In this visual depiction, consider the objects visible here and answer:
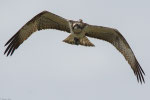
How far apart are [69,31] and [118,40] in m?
1.70

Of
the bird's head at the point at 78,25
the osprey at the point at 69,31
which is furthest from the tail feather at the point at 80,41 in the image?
the bird's head at the point at 78,25

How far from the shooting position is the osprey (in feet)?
65.3

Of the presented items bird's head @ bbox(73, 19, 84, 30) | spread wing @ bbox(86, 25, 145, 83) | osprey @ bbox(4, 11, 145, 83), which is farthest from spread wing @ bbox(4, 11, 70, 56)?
spread wing @ bbox(86, 25, 145, 83)

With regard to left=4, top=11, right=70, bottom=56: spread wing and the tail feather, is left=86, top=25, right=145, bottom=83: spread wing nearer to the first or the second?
the tail feather

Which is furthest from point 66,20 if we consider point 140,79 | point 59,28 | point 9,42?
point 140,79

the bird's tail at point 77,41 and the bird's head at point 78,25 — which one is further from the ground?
the bird's head at point 78,25

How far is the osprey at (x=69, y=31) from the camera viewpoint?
19.9 m

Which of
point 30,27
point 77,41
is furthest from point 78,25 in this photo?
point 30,27

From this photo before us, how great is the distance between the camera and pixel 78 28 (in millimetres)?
19859

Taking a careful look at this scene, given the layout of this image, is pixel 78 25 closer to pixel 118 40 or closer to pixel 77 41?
pixel 77 41

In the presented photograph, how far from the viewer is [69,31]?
20297mm

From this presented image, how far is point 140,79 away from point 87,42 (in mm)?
2300

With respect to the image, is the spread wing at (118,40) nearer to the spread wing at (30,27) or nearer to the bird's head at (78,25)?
the bird's head at (78,25)

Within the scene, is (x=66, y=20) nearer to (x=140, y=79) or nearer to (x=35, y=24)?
(x=35, y=24)
